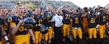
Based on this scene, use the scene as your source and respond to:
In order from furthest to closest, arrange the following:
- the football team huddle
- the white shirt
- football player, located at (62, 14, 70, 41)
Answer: football player, located at (62, 14, 70, 41) → the white shirt → the football team huddle

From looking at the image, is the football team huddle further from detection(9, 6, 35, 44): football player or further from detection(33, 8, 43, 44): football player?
detection(9, 6, 35, 44): football player

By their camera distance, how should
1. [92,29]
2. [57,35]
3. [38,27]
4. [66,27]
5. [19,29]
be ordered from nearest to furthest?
[19,29] → [38,27] → [92,29] → [57,35] → [66,27]

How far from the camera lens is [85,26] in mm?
14539

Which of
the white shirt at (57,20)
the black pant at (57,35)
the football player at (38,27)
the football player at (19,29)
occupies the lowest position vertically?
the black pant at (57,35)

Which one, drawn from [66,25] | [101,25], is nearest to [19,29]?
[66,25]

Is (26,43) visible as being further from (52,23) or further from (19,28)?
(52,23)

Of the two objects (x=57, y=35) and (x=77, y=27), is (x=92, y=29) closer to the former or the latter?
(x=77, y=27)

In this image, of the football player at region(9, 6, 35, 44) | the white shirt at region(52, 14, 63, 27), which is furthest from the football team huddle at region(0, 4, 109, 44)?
the football player at region(9, 6, 35, 44)

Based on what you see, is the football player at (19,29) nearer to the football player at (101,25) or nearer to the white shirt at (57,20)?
the white shirt at (57,20)

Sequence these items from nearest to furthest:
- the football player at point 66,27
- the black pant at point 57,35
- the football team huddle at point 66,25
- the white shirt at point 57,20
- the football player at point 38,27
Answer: the football player at point 38,27, the football team huddle at point 66,25, the black pant at point 57,35, the white shirt at point 57,20, the football player at point 66,27

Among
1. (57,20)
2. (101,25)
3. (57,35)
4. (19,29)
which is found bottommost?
(57,35)

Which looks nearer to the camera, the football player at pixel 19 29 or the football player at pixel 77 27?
the football player at pixel 19 29

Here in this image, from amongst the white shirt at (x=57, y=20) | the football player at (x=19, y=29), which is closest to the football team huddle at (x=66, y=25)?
the white shirt at (x=57, y=20)

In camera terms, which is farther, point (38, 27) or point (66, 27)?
point (66, 27)
